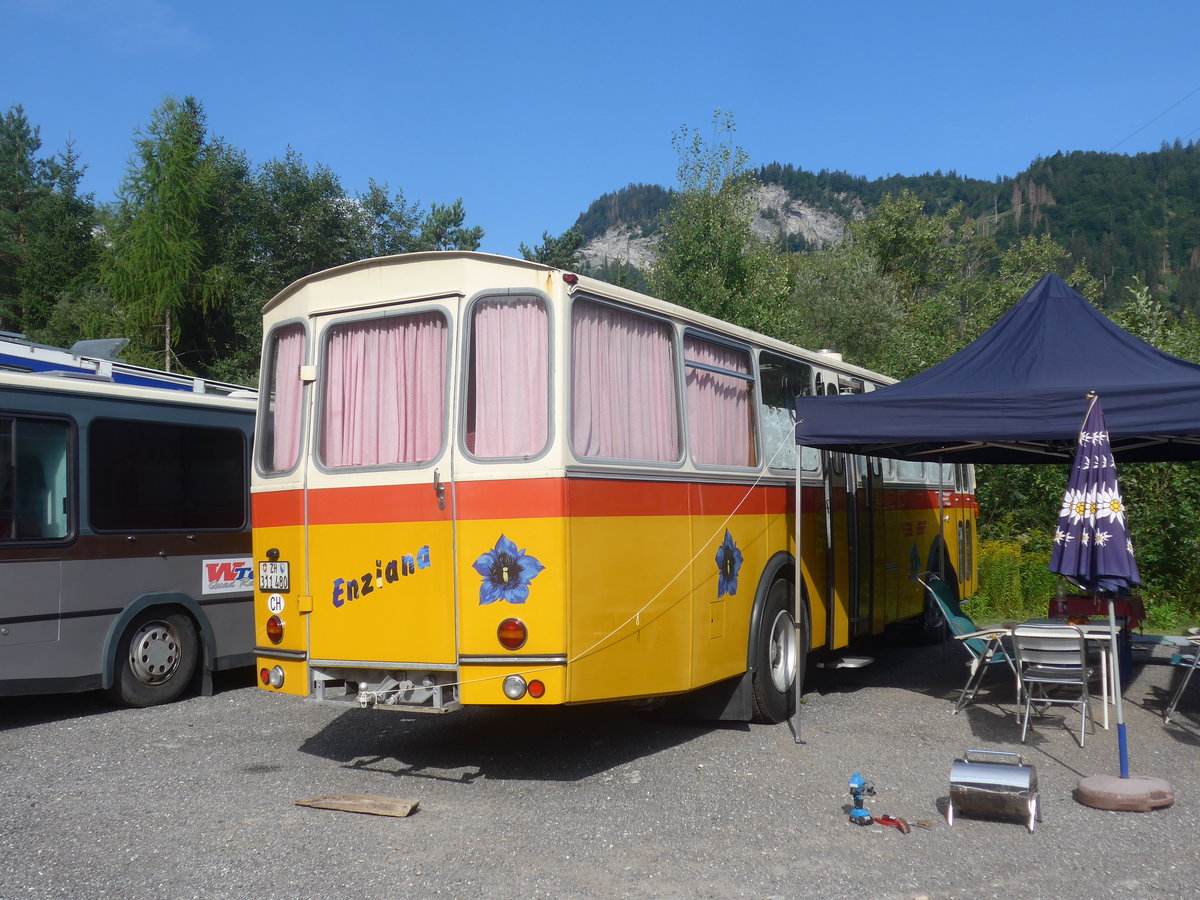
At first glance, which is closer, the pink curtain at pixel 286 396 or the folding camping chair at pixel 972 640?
the pink curtain at pixel 286 396

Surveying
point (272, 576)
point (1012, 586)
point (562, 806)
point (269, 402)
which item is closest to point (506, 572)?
point (562, 806)

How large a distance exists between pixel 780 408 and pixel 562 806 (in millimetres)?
3976

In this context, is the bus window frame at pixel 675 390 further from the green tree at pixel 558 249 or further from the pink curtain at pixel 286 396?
the green tree at pixel 558 249

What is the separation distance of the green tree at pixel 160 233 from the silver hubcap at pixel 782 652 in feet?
67.8

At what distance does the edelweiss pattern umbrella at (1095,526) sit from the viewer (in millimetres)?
6332

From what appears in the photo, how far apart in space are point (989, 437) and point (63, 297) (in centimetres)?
3782

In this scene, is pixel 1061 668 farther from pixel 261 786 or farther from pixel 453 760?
pixel 261 786

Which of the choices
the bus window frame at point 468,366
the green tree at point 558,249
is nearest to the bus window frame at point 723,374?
the bus window frame at point 468,366

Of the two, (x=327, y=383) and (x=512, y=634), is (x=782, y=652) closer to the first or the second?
(x=512, y=634)

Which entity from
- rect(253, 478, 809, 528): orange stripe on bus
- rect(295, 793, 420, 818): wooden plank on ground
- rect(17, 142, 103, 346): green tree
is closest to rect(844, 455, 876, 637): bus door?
rect(253, 478, 809, 528): orange stripe on bus

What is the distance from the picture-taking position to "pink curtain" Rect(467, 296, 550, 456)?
6.14m

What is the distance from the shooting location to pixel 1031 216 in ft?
470

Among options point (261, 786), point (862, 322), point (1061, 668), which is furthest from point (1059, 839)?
point (862, 322)

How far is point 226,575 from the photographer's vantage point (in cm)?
979
